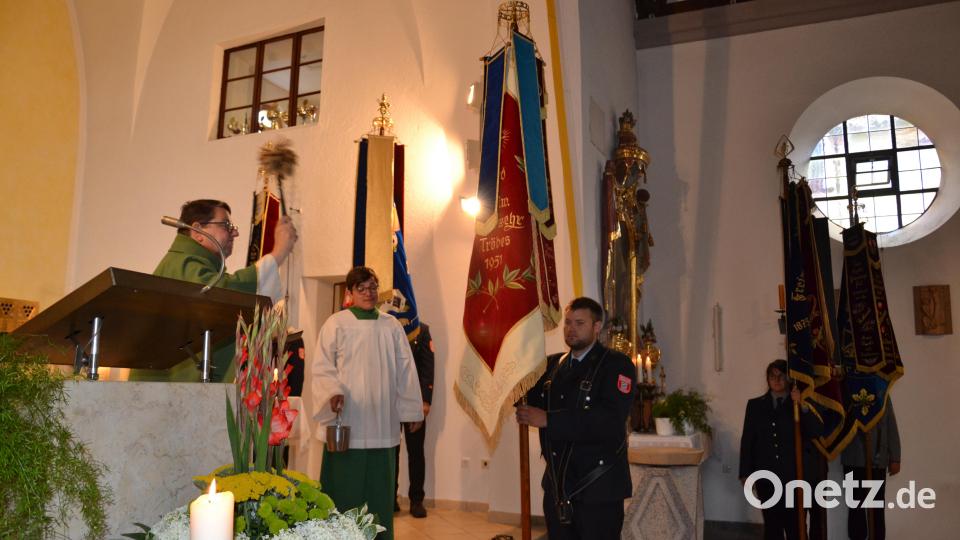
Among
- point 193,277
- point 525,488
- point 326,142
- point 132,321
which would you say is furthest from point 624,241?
point 132,321

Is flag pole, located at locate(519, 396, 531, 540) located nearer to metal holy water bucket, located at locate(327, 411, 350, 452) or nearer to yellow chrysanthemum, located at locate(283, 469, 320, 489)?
metal holy water bucket, located at locate(327, 411, 350, 452)

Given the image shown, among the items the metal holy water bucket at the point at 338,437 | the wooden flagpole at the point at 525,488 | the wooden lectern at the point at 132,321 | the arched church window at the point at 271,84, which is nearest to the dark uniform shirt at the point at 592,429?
the wooden flagpole at the point at 525,488

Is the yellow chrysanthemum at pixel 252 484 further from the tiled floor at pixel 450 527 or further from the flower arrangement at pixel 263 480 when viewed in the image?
the tiled floor at pixel 450 527

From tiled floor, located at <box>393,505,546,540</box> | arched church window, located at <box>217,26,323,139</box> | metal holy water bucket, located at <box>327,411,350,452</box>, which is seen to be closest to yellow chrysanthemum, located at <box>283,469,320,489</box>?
metal holy water bucket, located at <box>327,411,350,452</box>

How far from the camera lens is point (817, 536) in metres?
5.85

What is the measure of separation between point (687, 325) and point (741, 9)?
3.62 m

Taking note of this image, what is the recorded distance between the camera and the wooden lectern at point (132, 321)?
5.94 feet

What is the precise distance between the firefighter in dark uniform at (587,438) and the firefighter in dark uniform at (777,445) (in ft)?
9.44

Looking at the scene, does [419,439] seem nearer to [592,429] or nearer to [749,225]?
[592,429]

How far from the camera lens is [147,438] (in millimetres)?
1837

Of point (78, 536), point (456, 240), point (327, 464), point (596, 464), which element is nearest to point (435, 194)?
point (456, 240)

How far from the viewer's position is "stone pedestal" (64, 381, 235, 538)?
66.5 inches

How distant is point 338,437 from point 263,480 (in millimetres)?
2543

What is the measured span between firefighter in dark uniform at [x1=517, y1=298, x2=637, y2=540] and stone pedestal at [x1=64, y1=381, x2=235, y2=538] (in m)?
1.80
